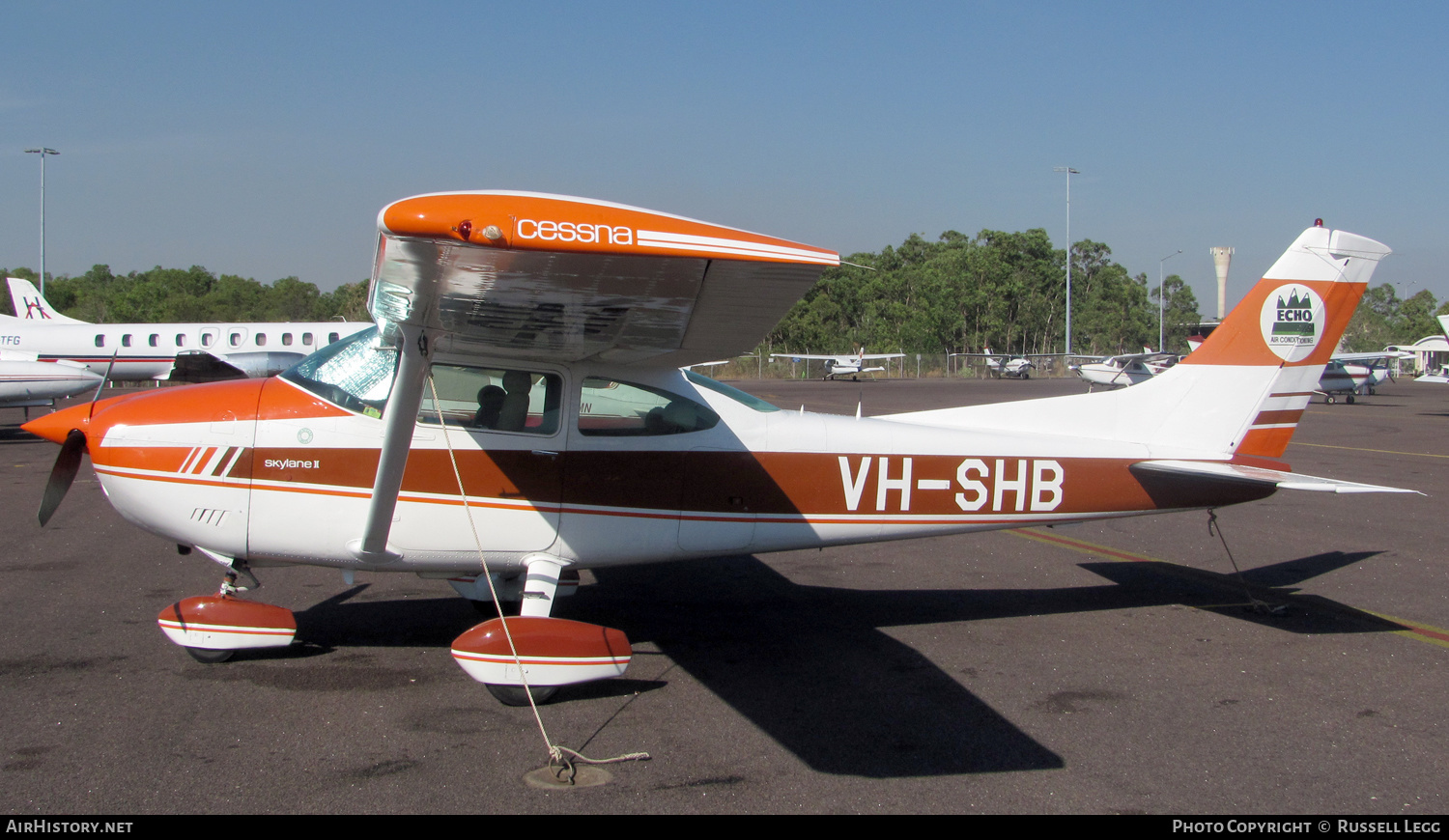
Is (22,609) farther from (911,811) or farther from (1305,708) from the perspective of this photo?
(1305,708)

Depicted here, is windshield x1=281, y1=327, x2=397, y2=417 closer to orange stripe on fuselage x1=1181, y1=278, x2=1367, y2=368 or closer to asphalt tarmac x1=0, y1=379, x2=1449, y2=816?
asphalt tarmac x1=0, y1=379, x2=1449, y2=816

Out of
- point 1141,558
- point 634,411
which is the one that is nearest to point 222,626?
point 634,411

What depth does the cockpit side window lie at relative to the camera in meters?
4.98

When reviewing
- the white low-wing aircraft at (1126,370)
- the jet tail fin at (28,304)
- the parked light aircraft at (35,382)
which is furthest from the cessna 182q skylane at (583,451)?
the jet tail fin at (28,304)

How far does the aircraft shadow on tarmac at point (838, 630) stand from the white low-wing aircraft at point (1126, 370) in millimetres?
28667

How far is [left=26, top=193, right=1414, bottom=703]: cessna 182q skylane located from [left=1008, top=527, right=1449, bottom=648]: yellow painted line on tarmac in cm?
114

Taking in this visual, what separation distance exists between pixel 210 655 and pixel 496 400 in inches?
80.2

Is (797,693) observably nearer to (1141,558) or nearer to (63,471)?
(63,471)

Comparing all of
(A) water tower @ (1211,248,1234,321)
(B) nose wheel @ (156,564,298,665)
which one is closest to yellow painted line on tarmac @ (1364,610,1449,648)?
(B) nose wheel @ (156,564,298,665)

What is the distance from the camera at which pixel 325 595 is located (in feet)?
20.4

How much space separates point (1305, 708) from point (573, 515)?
382cm

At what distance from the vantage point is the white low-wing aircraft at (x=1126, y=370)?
3428 cm

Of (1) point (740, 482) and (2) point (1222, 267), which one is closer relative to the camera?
(1) point (740, 482)

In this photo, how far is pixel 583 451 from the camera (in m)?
4.94
